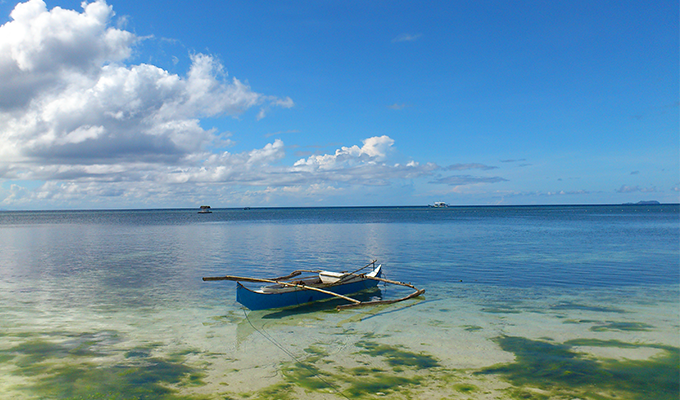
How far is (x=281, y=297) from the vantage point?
18.0 m

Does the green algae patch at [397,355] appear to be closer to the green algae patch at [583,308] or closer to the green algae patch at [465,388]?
the green algae patch at [465,388]

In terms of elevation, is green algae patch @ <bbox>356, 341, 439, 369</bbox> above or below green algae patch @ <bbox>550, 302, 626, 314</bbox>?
below

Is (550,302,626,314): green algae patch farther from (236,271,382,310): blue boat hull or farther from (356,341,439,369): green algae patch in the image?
(236,271,382,310): blue boat hull

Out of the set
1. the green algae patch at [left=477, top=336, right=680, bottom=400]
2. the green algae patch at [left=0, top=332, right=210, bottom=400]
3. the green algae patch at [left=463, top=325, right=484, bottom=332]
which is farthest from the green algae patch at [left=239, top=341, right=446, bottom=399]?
the green algae patch at [left=463, top=325, right=484, bottom=332]

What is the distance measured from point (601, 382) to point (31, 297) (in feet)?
78.6

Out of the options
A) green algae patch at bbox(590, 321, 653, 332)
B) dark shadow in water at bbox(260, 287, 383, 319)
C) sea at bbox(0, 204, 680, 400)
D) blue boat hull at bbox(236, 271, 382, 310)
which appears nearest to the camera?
sea at bbox(0, 204, 680, 400)

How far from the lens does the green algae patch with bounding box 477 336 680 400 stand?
388 inches

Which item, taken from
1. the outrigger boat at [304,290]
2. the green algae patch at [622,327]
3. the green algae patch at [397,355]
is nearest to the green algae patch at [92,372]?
the outrigger boat at [304,290]

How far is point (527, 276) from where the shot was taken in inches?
1003

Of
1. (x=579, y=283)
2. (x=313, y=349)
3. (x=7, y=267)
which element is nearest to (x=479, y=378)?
(x=313, y=349)

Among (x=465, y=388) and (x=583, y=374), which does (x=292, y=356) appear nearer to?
(x=465, y=388)

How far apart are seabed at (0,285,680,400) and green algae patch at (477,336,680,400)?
5cm

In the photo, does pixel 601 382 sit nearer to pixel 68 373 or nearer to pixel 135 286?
pixel 68 373

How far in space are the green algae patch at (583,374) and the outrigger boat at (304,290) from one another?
24.6ft
